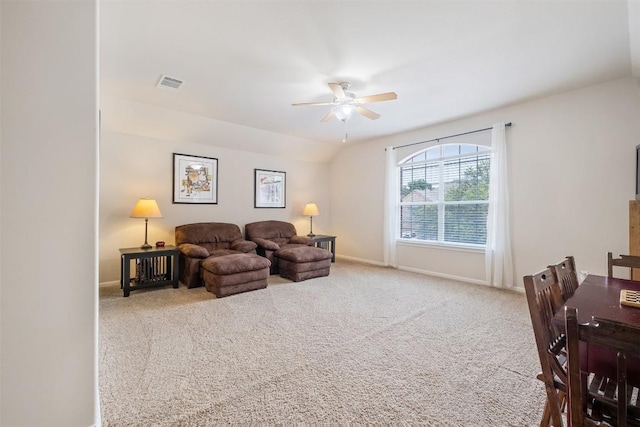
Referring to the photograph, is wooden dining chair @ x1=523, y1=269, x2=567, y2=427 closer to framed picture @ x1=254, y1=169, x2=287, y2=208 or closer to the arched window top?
the arched window top

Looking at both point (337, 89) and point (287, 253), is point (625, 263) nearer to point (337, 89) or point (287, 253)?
point (337, 89)

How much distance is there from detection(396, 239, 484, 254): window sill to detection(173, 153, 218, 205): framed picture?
12.4 feet

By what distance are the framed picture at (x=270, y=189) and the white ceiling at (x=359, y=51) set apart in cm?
196

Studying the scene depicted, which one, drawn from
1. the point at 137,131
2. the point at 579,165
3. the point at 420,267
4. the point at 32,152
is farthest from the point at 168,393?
the point at 579,165

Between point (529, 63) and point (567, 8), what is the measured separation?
0.81m

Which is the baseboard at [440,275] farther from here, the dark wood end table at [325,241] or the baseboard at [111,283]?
the baseboard at [111,283]

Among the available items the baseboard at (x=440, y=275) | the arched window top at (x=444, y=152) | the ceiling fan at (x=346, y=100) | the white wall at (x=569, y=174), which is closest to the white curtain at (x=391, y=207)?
the arched window top at (x=444, y=152)

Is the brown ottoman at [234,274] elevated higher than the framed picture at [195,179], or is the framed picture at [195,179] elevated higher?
the framed picture at [195,179]

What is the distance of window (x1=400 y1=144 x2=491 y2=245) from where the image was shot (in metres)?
4.40

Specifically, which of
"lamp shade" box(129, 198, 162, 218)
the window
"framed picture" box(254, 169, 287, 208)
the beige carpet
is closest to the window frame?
the window

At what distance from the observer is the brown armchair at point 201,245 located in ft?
13.0

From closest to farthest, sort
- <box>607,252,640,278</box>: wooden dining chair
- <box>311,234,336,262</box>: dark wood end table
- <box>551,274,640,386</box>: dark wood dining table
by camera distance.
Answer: <box>551,274,640,386</box>: dark wood dining table < <box>607,252,640,278</box>: wooden dining chair < <box>311,234,336,262</box>: dark wood end table

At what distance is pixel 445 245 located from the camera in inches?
187

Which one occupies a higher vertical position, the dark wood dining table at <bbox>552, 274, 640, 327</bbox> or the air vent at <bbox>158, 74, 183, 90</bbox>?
the air vent at <bbox>158, 74, 183, 90</bbox>
